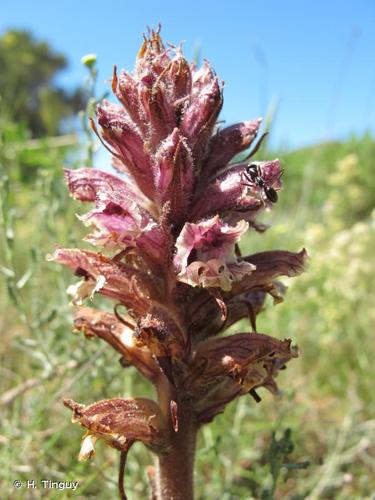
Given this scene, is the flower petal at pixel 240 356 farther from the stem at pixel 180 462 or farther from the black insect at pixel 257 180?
the black insect at pixel 257 180

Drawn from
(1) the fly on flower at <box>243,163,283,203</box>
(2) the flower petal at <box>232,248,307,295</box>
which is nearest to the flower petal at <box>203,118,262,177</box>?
(1) the fly on flower at <box>243,163,283,203</box>

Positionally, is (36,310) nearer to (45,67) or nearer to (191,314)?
(191,314)

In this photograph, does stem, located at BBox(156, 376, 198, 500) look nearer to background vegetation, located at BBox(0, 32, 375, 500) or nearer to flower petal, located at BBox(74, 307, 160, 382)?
flower petal, located at BBox(74, 307, 160, 382)

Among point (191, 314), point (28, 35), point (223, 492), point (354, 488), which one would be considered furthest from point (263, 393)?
point (28, 35)

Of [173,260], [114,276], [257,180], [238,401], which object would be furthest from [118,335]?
[238,401]

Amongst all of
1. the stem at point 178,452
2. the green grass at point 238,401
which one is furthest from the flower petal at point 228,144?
the green grass at point 238,401

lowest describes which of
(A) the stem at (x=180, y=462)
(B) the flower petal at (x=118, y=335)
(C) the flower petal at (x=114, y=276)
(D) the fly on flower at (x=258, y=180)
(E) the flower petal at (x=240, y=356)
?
(A) the stem at (x=180, y=462)
